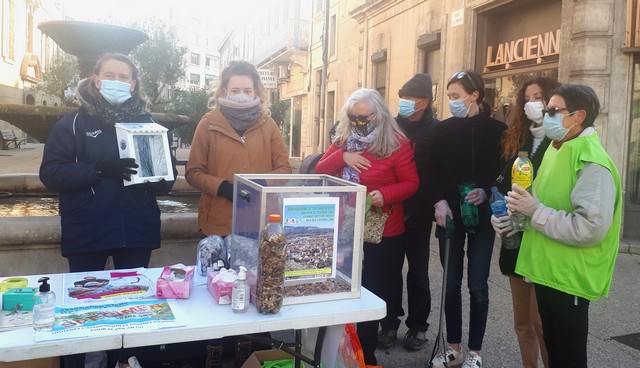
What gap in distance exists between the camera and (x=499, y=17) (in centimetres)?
938

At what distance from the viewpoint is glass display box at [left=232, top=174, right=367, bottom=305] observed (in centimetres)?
218

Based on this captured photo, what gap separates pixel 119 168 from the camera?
2711 millimetres

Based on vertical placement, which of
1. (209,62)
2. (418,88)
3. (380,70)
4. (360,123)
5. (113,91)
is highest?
(209,62)

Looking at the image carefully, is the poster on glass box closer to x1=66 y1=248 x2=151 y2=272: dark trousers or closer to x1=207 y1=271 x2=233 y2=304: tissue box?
x1=207 y1=271 x2=233 y2=304: tissue box

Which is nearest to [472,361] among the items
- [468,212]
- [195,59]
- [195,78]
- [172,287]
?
[468,212]

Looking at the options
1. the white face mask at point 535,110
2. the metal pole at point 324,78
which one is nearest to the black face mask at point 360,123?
the white face mask at point 535,110

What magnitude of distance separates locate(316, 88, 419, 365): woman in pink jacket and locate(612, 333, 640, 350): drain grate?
1.97m

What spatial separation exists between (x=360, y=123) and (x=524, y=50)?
6373 mm

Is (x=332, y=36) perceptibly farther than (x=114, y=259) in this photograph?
Yes

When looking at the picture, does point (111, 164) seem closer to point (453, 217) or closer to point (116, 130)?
point (116, 130)

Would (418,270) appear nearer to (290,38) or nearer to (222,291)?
(222,291)

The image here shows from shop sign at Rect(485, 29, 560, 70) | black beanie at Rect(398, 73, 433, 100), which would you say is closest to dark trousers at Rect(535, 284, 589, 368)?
black beanie at Rect(398, 73, 433, 100)

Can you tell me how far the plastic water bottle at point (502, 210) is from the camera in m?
2.94

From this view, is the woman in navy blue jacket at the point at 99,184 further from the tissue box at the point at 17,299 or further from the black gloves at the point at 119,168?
the tissue box at the point at 17,299
